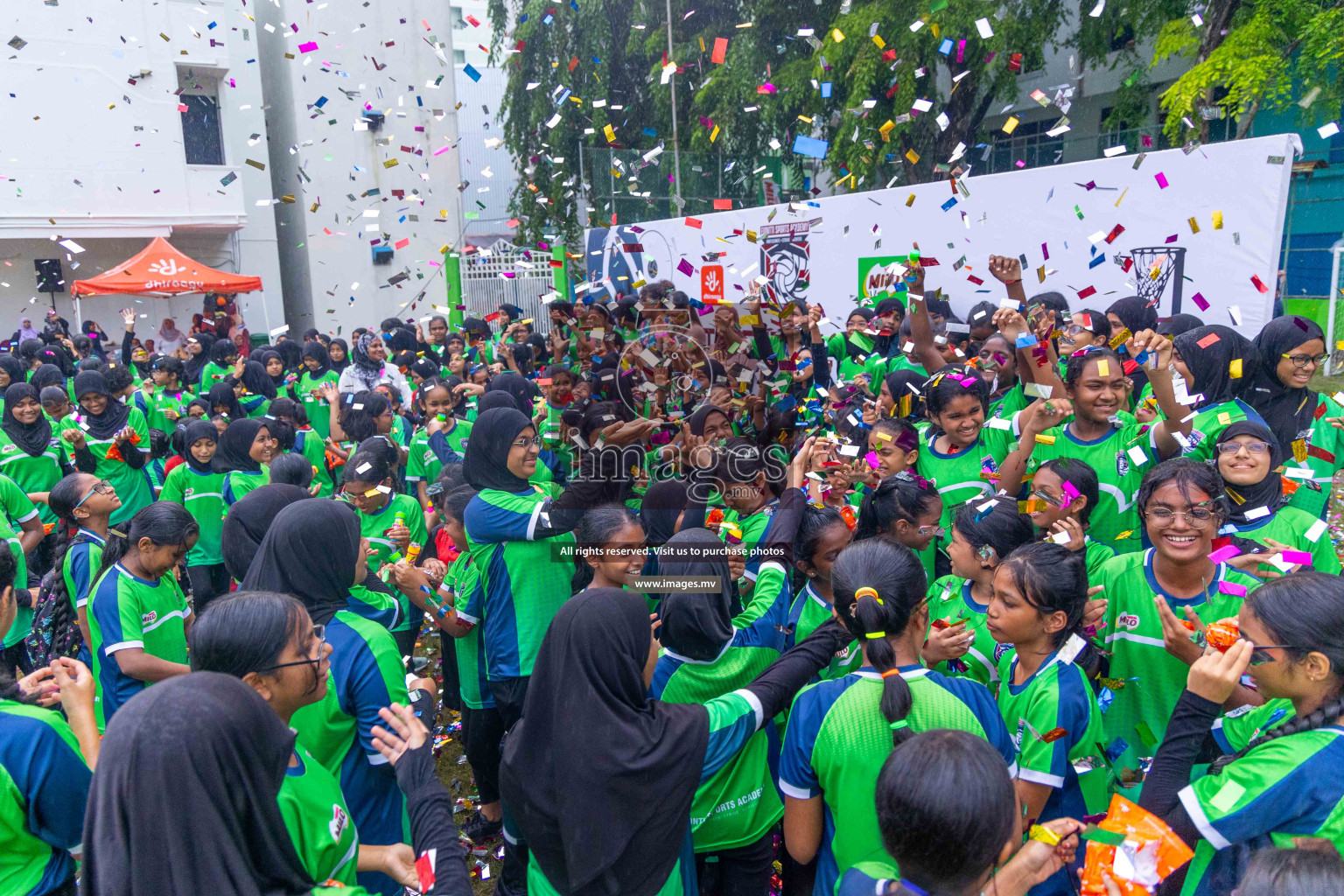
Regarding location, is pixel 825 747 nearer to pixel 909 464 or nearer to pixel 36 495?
pixel 909 464

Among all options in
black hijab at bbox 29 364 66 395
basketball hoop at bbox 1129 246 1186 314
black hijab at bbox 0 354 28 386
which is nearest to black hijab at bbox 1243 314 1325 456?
basketball hoop at bbox 1129 246 1186 314

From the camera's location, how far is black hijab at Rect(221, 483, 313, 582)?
306cm

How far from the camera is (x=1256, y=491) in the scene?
3.05m

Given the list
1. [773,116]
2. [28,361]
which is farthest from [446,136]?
[28,361]

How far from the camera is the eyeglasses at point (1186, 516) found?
253cm

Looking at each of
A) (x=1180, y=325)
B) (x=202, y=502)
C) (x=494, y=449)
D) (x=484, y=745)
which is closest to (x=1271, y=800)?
(x=494, y=449)

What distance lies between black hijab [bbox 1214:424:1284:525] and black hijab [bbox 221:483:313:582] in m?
3.33

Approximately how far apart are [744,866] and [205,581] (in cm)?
391

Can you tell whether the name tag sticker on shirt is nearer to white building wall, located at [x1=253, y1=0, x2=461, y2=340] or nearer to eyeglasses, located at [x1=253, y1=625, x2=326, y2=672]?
eyeglasses, located at [x1=253, y1=625, x2=326, y2=672]

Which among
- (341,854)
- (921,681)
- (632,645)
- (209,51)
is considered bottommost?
(341,854)

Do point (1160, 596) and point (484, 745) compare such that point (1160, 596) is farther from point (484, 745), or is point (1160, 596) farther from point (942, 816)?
point (484, 745)

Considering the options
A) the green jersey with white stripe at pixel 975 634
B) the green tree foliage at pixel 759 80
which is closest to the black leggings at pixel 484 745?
the green jersey with white stripe at pixel 975 634

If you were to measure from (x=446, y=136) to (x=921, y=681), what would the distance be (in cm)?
2178

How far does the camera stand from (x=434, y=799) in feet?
6.08
